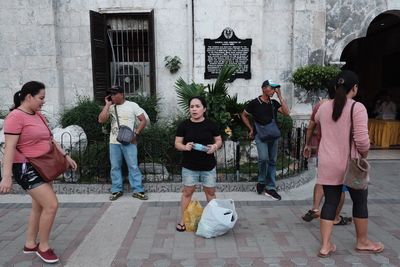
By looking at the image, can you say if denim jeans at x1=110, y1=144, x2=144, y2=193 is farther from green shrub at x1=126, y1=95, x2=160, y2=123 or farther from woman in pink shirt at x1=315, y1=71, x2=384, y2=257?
woman in pink shirt at x1=315, y1=71, x2=384, y2=257

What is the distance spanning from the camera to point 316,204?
4.99 m

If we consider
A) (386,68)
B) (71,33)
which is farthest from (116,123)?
(386,68)

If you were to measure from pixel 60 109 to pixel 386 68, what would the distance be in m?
12.3

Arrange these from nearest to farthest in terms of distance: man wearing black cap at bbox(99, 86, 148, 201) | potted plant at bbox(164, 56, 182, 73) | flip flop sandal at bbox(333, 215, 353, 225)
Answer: flip flop sandal at bbox(333, 215, 353, 225), man wearing black cap at bbox(99, 86, 148, 201), potted plant at bbox(164, 56, 182, 73)

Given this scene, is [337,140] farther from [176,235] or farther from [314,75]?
[314,75]

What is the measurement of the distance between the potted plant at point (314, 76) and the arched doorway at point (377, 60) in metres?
5.45

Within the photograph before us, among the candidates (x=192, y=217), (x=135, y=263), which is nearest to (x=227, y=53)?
(x=192, y=217)

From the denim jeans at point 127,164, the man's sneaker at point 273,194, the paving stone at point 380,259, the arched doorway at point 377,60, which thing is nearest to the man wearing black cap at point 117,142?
the denim jeans at point 127,164

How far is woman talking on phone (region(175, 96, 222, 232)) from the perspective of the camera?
4410 mm

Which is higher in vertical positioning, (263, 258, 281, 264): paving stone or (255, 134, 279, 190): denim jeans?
(255, 134, 279, 190): denim jeans

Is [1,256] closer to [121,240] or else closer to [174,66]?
[121,240]

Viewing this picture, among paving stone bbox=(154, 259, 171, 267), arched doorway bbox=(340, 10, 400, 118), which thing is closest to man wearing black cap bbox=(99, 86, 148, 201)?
paving stone bbox=(154, 259, 171, 267)

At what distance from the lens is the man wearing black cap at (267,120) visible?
572 centimetres

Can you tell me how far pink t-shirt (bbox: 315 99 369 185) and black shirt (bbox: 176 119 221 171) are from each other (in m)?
1.25
